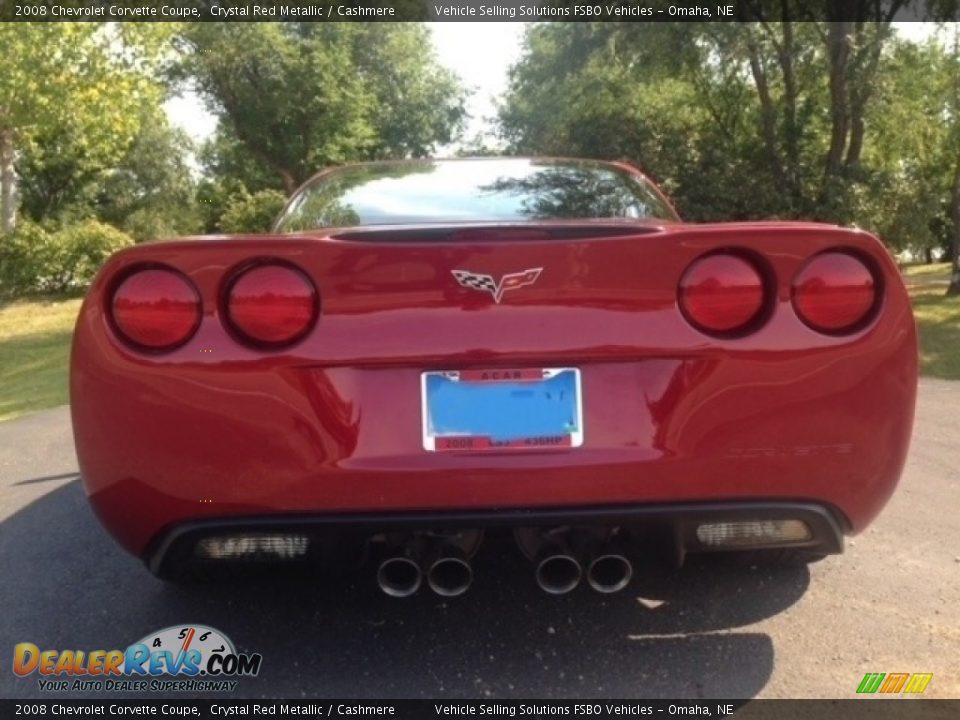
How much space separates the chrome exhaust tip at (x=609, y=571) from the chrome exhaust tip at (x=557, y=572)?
0.06 metres

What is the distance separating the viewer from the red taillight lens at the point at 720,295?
229 cm

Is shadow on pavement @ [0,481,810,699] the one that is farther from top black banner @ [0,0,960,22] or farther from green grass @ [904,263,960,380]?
top black banner @ [0,0,960,22]

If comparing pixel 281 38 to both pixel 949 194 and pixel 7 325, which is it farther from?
pixel 949 194

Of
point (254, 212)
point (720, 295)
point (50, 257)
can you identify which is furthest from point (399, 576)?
point (254, 212)

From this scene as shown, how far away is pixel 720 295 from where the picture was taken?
7.54ft

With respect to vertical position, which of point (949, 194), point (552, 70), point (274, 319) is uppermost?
point (552, 70)

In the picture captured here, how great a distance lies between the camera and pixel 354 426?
2229 millimetres

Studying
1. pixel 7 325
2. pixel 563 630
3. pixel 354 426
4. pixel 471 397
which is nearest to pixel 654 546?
pixel 563 630

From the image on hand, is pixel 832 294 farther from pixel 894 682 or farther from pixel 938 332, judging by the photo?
pixel 938 332

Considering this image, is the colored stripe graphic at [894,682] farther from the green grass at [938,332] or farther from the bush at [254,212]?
the bush at [254,212]

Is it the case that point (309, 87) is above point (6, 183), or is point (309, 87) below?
above

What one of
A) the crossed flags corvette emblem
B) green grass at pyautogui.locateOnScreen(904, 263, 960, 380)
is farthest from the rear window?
green grass at pyautogui.locateOnScreen(904, 263, 960, 380)

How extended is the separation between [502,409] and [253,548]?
2.52 ft

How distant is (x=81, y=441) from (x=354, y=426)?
0.75m
